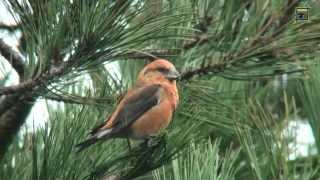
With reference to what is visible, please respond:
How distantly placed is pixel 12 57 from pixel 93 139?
294 millimetres

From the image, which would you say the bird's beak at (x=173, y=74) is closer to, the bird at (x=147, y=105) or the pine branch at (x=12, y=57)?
the bird at (x=147, y=105)

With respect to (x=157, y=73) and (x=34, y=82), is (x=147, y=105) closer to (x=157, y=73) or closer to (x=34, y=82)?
(x=157, y=73)

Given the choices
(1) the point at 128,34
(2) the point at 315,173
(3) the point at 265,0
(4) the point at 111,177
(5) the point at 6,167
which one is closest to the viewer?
(2) the point at 315,173

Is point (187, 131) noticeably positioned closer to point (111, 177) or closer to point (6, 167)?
point (111, 177)

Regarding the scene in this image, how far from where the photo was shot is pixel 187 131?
1996 millimetres

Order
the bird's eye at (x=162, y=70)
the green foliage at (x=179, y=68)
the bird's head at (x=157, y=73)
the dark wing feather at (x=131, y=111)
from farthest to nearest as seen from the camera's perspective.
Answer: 1. the bird's eye at (x=162, y=70)
2. the bird's head at (x=157, y=73)
3. the dark wing feather at (x=131, y=111)
4. the green foliage at (x=179, y=68)

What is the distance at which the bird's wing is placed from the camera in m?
2.36

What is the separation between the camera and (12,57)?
6.56ft

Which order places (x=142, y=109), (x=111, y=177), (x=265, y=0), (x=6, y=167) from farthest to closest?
1. (x=142, y=109)
2. (x=6, y=167)
3. (x=265, y=0)
4. (x=111, y=177)

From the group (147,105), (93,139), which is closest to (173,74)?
(147,105)

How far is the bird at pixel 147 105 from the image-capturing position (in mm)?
2391

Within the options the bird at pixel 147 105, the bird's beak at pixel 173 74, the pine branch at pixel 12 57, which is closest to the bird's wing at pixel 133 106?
the bird at pixel 147 105

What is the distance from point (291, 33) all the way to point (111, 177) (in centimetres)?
59

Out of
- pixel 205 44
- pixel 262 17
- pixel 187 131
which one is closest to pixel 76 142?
pixel 187 131
